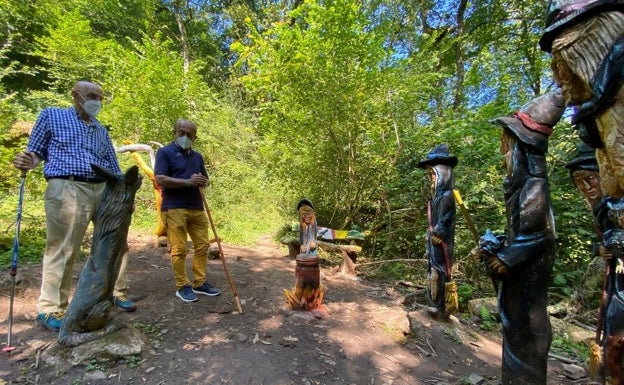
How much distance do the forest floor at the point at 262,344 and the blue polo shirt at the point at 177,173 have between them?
1.20m

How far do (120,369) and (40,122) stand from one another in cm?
233

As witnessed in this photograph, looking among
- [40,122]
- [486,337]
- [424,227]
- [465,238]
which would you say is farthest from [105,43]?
[486,337]

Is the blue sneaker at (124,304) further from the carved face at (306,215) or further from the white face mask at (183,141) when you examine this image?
the carved face at (306,215)

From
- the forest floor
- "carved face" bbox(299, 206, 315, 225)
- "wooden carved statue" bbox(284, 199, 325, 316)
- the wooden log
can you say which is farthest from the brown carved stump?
the wooden log

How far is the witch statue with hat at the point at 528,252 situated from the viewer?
2182mm

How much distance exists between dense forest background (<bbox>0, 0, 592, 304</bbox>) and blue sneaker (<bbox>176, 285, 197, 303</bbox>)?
308 cm

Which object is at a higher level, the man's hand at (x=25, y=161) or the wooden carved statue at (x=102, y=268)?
the man's hand at (x=25, y=161)

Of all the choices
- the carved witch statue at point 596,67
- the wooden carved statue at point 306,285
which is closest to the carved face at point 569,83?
the carved witch statue at point 596,67

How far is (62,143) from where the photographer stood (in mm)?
3131

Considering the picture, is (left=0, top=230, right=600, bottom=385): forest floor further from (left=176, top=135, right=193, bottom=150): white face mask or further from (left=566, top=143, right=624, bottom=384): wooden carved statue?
(left=176, top=135, right=193, bottom=150): white face mask

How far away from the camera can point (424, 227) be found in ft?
23.2

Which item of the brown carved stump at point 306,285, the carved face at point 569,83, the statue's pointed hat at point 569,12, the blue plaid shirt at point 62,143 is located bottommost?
the brown carved stump at point 306,285

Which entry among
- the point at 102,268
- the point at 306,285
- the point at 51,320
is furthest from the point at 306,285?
the point at 51,320

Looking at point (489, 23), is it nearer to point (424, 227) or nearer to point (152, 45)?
point (424, 227)
